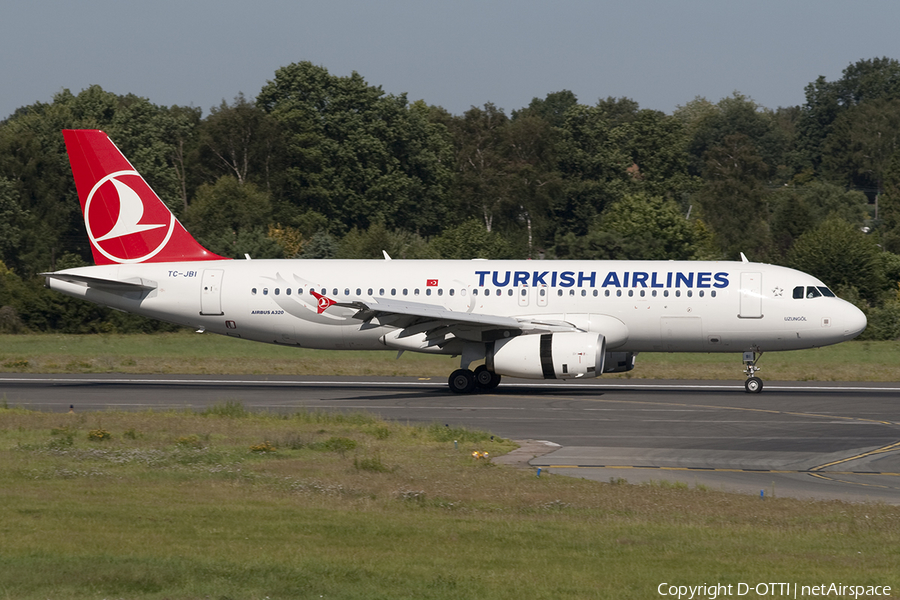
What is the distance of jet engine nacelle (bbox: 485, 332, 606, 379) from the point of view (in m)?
29.4

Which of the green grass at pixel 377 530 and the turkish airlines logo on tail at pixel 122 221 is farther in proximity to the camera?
the turkish airlines logo on tail at pixel 122 221

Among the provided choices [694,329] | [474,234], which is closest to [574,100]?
[474,234]

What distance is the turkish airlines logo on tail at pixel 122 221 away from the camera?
34.7 meters

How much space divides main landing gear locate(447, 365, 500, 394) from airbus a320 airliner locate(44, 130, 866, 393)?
4 cm

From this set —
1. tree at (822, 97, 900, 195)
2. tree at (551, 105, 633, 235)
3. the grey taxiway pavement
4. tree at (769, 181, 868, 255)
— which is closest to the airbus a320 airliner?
the grey taxiway pavement

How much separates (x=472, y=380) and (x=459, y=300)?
253 cm

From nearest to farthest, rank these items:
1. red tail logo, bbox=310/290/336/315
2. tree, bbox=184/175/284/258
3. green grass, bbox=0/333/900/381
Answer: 1. red tail logo, bbox=310/290/336/315
2. green grass, bbox=0/333/900/381
3. tree, bbox=184/175/284/258

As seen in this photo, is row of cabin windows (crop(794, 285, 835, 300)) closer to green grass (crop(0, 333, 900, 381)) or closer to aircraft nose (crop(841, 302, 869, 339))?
aircraft nose (crop(841, 302, 869, 339))

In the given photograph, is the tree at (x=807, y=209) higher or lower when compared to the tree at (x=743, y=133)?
lower

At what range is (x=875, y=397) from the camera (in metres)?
31.1

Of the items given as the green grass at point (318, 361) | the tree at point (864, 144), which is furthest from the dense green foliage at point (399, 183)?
the green grass at point (318, 361)

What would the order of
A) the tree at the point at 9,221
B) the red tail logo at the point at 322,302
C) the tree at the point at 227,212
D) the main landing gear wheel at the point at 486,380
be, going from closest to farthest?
the red tail logo at the point at 322,302 < the main landing gear wheel at the point at 486,380 < the tree at the point at 227,212 < the tree at the point at 9,221

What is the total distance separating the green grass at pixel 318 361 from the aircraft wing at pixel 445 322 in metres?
7.71

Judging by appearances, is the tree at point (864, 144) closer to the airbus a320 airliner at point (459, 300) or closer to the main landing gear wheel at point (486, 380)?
the airbus a320 airliner at point (459, 300)
